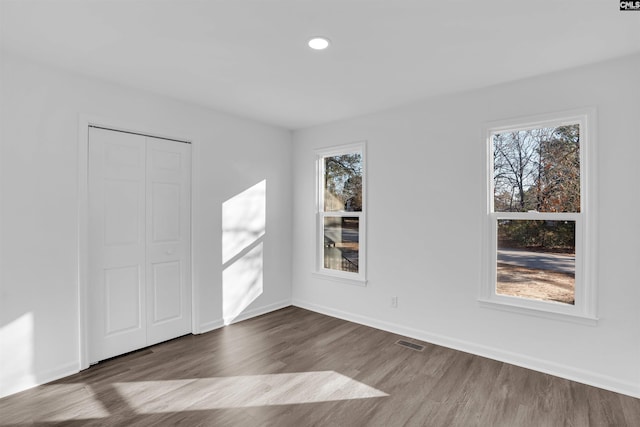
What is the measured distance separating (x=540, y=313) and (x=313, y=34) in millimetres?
2909

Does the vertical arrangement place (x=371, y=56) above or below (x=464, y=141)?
above

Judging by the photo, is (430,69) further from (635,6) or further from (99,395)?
(99,395)

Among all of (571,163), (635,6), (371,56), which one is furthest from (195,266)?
(635,6)

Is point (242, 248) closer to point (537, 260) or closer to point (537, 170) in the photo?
point (537, 260)

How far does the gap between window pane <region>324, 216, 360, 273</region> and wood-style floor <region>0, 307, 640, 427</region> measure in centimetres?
118

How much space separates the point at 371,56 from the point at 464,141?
4.47 ft

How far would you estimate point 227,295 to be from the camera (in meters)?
3.96

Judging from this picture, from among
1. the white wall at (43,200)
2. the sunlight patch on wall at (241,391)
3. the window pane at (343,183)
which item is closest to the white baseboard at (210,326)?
the sunlight patch on wall at (241,391)

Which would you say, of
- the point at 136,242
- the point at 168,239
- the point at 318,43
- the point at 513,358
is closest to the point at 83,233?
the point at 136,242

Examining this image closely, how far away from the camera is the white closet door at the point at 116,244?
2922 mm

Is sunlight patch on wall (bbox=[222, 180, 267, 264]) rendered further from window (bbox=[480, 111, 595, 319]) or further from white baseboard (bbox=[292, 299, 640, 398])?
window (bbox=[480, 111, 595, 319])

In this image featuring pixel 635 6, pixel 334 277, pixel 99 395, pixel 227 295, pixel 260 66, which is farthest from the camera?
pixel 334 277

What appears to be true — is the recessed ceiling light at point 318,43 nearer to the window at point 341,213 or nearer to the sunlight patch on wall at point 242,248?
the window at point 341,213

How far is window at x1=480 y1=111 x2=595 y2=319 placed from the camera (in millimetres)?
2678
